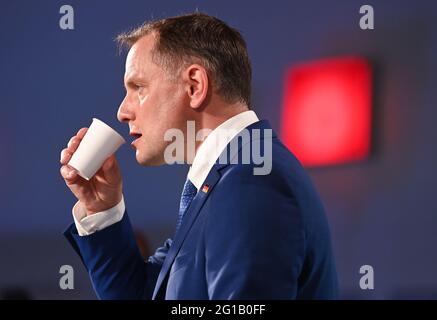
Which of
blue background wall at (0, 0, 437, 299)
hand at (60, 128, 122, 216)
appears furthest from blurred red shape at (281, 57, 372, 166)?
hand at (60, 128, 122, 216)

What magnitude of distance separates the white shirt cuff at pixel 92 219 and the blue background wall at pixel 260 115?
71cm

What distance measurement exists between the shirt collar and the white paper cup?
0.17 m

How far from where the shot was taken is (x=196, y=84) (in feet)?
3.74

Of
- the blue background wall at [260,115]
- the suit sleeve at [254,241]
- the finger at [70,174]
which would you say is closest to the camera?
the suit sleeve at [254,241]

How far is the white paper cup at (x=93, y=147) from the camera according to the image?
3.98 ft

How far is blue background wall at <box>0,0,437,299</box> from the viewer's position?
1898 mm

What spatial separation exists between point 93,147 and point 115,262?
0.70ft

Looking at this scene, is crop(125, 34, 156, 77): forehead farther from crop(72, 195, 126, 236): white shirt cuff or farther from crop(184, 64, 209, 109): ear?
crop(72, 195, 126, 236): white shirt cuff

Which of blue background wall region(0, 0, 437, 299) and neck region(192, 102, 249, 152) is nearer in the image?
neck region(192, 102, 249, 152)

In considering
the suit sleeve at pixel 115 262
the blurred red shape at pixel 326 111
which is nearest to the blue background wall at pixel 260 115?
the blurred red shape at pixel 326 111

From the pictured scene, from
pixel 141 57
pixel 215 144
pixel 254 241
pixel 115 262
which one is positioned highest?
pixel 141 57

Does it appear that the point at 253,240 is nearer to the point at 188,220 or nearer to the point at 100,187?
the point at 188,220

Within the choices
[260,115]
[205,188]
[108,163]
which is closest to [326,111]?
[260,115]

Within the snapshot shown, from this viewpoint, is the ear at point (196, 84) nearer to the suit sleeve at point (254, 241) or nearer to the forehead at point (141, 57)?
the forehead at point (141, 57)
